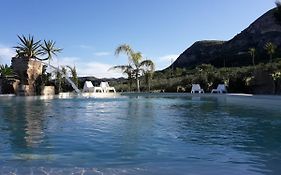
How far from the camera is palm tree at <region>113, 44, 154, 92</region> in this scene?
1310 inches

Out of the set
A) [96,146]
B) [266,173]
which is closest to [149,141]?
[96,146]

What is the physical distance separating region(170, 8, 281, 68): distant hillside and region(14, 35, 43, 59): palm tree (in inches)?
1583

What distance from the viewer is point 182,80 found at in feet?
108

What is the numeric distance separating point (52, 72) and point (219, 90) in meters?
15.8

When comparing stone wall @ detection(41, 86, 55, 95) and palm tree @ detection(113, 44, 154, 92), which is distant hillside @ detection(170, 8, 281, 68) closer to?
palm tree @ detection(113, 44, 154, 92)

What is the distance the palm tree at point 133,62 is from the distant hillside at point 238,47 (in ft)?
108

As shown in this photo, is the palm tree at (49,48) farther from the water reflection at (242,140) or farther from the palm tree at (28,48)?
the water reflection at (242,140)

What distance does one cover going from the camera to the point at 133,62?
33.6 meters

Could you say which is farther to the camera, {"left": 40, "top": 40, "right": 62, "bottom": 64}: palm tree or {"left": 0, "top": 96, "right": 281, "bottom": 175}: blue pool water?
{"left": 40, "top": 40, "right": 62, "bottom": 64}: palm tree

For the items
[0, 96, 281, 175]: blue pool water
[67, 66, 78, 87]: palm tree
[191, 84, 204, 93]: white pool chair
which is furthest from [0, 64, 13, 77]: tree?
[0, 96, 281, 175]: blue pool water

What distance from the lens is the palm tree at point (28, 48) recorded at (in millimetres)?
29953

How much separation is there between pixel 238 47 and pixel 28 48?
54.8 metres

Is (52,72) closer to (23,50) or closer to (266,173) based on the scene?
(23,50)

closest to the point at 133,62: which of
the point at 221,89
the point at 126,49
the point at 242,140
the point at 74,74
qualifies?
the point at 126,49
